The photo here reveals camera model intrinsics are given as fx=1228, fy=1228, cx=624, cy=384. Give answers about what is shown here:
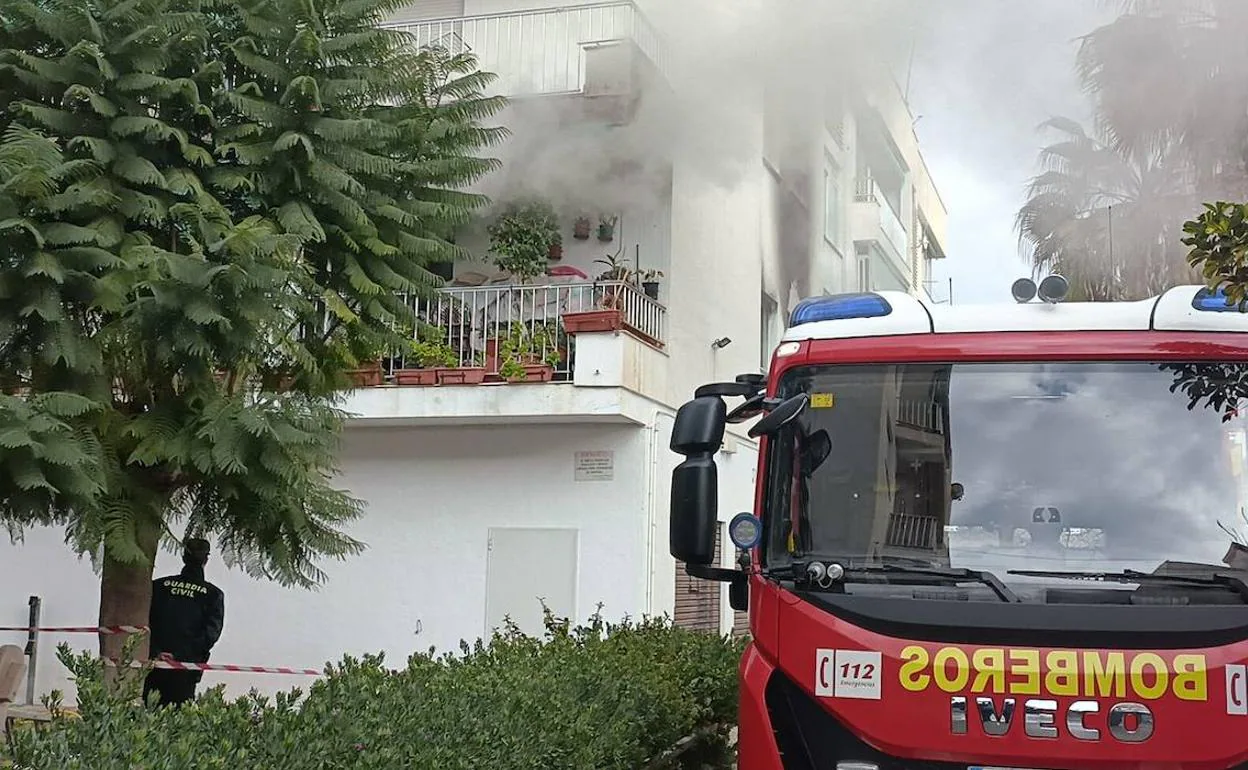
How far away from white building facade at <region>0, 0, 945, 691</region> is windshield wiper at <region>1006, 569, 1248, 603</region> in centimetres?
726

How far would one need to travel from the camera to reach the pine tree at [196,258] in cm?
538

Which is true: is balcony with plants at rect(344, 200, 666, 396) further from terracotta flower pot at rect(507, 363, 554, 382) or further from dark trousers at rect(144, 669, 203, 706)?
dark trousers at rect(144, 669, 203, 706)

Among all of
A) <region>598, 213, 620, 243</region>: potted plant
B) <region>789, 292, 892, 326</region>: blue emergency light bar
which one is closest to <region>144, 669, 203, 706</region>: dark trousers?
<region>789, 292, 892, 326</region>: blue emergency light bar

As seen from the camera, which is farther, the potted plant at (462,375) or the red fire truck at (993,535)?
the potted plant at (462,375)

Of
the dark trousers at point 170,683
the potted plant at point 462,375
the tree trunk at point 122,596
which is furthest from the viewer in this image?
the potted plant at point 462,375

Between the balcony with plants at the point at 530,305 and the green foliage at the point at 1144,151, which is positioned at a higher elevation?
the green foliage at the point at 1144,151

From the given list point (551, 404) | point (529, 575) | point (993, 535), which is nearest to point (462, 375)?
point (551, 404)

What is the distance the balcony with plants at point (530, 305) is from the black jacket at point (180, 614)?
3.11 metres

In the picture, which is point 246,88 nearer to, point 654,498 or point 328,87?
point 328,87

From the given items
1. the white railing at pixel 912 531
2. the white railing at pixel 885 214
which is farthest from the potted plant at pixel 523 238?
the white railing at pixel 912 531

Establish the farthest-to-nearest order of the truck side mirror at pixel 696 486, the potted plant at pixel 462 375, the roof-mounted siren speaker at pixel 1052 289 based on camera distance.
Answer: the potted plant at pixel 462 375 < the roof-mounted siren speaker at pixel 1052 289 < the truck side mirror at pixel 696 486

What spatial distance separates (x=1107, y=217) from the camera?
1586cm

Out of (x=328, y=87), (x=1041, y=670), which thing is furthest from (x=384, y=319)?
(x=1041, y=670)

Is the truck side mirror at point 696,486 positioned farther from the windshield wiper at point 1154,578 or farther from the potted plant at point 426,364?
the potted plant at point 426,364
